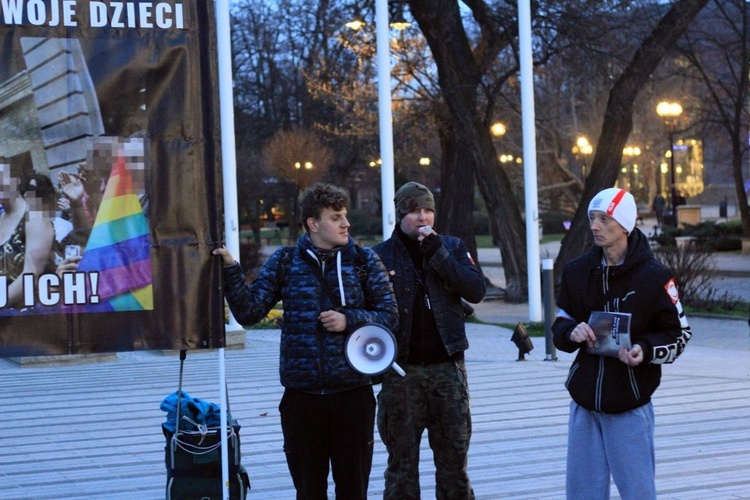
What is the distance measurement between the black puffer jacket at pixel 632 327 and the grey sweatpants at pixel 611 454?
0.26 feet

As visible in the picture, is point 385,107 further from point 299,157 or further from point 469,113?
point 299,157

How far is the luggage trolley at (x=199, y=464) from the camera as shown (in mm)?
5449

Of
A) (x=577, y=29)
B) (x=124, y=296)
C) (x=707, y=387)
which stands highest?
(x=577, y=29)

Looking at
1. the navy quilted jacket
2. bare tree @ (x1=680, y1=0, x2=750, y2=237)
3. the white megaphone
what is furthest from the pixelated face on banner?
bare tree @ (x1=680, y1=0, x2=750, y2=237)

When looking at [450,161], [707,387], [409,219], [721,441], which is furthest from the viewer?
[450,161]

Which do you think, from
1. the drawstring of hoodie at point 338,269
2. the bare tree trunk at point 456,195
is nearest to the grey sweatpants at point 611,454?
the drawstring of hoodie at point 338,269

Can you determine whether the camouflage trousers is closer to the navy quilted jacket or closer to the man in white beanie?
the navy quilted jacket

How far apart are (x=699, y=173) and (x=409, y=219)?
9936cm

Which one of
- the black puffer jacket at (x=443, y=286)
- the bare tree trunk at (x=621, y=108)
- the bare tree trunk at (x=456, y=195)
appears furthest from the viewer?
the bare tree trunk at (x=456, y=195)

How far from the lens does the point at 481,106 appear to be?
85.9ft

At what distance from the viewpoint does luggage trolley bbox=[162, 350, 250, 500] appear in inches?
215

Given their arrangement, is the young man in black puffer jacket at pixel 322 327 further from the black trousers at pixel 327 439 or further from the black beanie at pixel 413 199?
the black beanie at pixel 413 199

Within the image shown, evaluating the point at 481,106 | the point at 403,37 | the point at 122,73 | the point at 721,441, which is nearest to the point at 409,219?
the point at 122,73

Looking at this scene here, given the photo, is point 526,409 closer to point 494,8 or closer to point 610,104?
point 610,104
